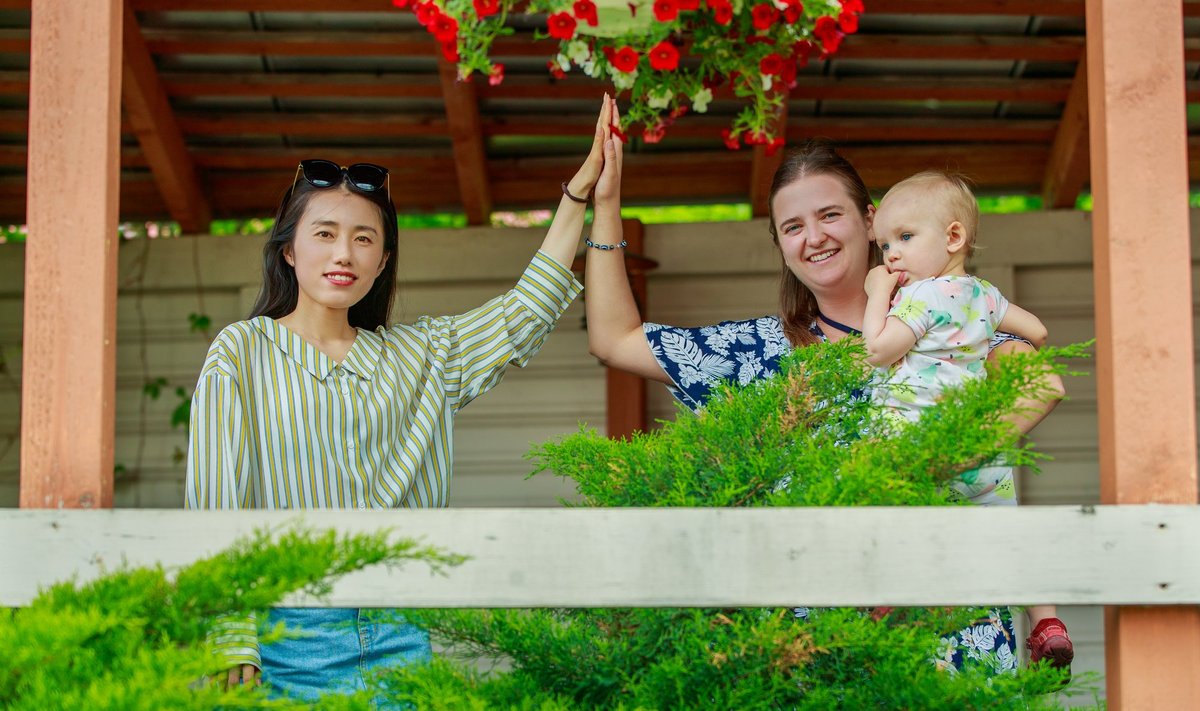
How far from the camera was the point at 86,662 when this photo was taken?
4.81 feet

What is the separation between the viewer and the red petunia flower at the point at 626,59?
2135 millimetres

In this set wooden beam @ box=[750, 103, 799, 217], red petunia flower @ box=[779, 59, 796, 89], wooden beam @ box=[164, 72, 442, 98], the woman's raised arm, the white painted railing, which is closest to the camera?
the white painted railing

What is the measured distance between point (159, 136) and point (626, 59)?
228cm

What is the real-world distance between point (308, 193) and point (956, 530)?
1.32 meters

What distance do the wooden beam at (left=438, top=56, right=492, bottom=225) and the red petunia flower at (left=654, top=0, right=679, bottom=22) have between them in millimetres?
1655

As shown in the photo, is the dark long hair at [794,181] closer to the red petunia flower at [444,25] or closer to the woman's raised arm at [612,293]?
the woman's raised arm at [612,293]

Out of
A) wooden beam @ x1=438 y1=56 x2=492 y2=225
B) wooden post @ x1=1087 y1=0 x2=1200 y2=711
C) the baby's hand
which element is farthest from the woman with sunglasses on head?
wooden beam @ x1=438 y1=56 x2=492 y2=225

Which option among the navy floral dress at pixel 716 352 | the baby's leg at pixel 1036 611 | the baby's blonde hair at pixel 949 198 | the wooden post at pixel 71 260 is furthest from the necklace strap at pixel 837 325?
the wooden post at pixel 71 260

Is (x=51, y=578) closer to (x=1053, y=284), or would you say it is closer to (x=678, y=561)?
(x=678, y=561)

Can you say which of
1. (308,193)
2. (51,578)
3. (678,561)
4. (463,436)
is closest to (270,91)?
(463,436)

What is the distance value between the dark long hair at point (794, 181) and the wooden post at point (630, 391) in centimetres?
165

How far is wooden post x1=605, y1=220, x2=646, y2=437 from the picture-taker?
4.24 meters

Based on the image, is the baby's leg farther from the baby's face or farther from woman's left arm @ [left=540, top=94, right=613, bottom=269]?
woman's left arm @ [left=540, top=94, right=613, bottom=269]

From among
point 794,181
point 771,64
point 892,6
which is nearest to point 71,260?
point 771,64
